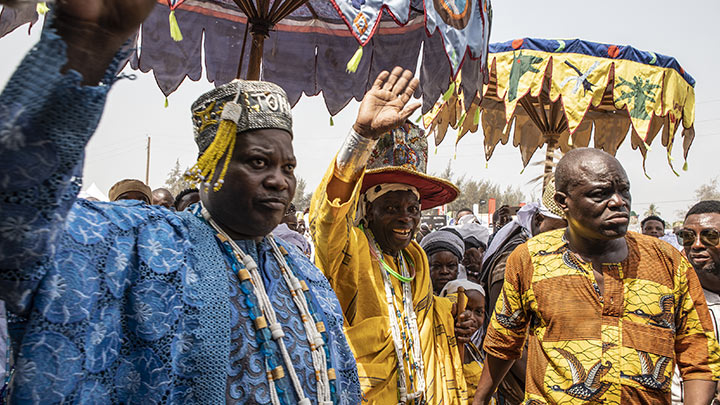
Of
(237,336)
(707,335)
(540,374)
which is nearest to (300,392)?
(237,336)

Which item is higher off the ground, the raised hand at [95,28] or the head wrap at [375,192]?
the raised hand at [95,28]

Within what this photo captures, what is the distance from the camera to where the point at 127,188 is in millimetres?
5020

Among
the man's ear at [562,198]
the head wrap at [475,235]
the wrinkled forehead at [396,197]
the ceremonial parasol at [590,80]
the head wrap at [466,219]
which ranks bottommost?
the head wrap at [475,235]

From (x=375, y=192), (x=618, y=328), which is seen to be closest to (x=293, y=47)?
(x=375, y=192)

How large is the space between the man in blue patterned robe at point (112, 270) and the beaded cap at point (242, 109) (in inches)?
Result: 1.5

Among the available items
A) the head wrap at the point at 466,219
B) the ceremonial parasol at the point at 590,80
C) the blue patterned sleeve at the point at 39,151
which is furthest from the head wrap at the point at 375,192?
the head wrap at the point at 466,219

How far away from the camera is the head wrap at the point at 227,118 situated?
165 centimetres

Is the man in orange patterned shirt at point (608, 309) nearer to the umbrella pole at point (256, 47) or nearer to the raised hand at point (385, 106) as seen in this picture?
the raised hand at point (385, 106)

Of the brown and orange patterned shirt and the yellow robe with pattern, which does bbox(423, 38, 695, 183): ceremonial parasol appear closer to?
the yellow robe with pattern

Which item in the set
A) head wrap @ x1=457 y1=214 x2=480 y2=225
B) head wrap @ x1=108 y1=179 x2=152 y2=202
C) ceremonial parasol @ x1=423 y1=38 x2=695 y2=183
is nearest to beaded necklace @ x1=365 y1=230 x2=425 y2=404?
head wrap @ x1=108 y1=179 x2=152 y2=202

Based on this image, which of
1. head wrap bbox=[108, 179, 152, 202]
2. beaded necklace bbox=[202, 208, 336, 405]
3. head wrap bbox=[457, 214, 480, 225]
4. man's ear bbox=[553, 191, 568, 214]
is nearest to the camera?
beaded necklace bbox=[202, 208, 336, 405]

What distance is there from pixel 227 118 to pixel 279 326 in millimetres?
680

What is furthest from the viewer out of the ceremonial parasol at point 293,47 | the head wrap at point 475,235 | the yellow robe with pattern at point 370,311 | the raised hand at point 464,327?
the head wrap at point 475,235

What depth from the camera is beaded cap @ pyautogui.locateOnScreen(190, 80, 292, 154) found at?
1709 millimetres
